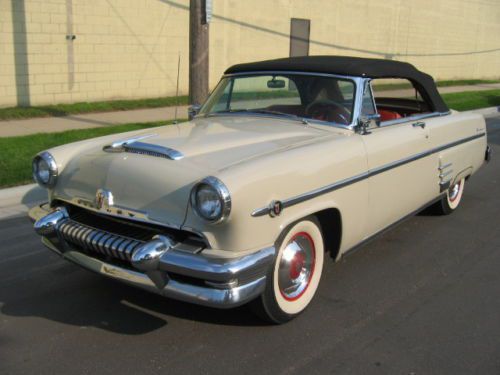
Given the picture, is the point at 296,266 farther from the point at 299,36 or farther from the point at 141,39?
Answer: the point at 299,36

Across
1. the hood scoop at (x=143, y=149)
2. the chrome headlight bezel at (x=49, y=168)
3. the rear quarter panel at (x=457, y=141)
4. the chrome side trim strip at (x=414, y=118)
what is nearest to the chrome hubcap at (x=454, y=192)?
the rear quarter panel at (x=457, y=141)

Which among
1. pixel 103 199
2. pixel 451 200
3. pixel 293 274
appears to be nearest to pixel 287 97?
pixel 293 274

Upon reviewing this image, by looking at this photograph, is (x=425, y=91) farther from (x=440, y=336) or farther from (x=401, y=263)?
(x=440, y=336)

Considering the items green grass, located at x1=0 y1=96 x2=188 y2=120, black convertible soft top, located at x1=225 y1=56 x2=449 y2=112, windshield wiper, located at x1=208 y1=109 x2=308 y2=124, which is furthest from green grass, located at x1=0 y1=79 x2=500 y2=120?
windshield wiper, located at x1=208 y1=109 x2=308 y2=124

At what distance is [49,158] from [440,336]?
8.76 ft

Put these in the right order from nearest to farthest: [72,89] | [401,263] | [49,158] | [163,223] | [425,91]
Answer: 1. [163,223]
2. [49,158]
3. [401,263]
4. [425,91]
5. [72,89]

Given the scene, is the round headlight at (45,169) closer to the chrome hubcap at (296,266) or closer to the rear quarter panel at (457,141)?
the chrome hubcap at (296,266)

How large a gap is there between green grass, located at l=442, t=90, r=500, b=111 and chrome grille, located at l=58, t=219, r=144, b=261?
12234 millimetres

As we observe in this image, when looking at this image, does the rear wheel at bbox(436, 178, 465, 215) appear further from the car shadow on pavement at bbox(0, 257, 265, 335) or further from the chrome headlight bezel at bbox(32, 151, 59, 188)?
the chrome headlight bezel at bbox(32, 151, 59, 188)

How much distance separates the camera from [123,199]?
321cm

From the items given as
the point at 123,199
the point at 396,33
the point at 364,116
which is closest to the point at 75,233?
the point at 123,199

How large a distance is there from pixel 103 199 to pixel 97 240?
0.25m

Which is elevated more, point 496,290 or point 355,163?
point 355,163

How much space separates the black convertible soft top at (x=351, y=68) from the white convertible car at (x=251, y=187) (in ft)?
0.05
